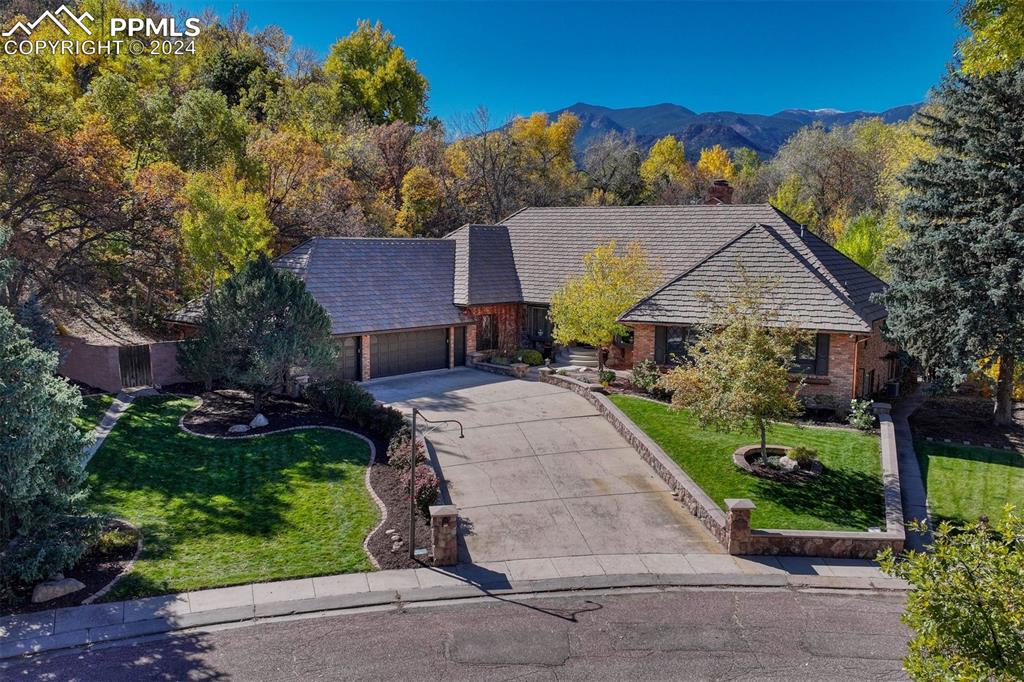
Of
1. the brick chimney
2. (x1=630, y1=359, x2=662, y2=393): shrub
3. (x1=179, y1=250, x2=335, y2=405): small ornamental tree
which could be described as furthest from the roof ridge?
(x1=179, y1=250, x2=335, y2=405): small ornamental tree

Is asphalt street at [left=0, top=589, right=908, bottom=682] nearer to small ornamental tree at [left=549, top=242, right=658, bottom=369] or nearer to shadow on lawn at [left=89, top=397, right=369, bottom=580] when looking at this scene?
shadow on lawn at [left=89, top=397, right=369, bottom=580]

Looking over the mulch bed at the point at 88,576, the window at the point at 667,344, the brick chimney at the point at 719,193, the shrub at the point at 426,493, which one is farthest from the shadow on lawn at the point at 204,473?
the brick chimney at the point at 719,193

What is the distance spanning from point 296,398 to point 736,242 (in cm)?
1671

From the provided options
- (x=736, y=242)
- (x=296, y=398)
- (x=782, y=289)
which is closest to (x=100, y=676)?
(x=296, y=398)

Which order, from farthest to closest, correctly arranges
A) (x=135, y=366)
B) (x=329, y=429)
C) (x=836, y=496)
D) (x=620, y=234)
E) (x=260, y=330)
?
(x=620, y=234)
(x=135, y=366)
(x=260, y=330)
(x=329, y=429)
(x=836, y=496)

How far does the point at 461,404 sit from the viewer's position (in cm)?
2298

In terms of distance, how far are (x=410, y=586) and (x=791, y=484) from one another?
372 inches

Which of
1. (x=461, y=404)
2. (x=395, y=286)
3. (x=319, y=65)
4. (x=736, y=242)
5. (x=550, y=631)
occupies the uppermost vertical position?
(x=319, y=65)

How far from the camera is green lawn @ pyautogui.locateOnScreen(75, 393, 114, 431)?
18938 millimetres

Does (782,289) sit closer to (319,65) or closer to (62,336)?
(62,336)

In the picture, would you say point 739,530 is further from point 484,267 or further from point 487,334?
point 484,267

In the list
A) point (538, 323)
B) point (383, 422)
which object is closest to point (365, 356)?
point (383, 422)

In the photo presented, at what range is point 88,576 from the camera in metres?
12.0

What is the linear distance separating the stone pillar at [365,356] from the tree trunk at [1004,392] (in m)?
20.7
